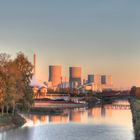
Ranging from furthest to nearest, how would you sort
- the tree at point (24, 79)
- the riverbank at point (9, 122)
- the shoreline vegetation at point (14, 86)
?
the tree at point (24, 79), the shoreline vegetation at point (14, 86), the riverbank at point (9, 122)

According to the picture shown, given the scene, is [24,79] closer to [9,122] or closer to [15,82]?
[15,82]

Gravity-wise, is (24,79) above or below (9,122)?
above

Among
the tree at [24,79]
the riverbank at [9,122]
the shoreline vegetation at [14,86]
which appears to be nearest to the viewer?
the riverbank at [9,122]

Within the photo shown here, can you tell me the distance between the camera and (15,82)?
88.6 m

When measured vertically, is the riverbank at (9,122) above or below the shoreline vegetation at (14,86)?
below

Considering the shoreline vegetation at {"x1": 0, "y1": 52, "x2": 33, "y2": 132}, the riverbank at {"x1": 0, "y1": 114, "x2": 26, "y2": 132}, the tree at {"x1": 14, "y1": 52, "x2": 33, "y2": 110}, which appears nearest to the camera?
the riverbank at {"x1": 0, "y1": 114, "x2": 26, "y2": 132}

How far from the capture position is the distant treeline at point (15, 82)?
8638cm

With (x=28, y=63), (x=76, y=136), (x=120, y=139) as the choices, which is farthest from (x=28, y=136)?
(x=28, y=63)

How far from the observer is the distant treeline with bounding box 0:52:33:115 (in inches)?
3401

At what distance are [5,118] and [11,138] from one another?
19006mm

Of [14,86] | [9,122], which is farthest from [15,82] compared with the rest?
[9,122]

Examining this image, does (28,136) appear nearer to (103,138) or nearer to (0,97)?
(103,138)

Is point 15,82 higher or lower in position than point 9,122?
higher

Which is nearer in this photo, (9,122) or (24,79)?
(9,122)
